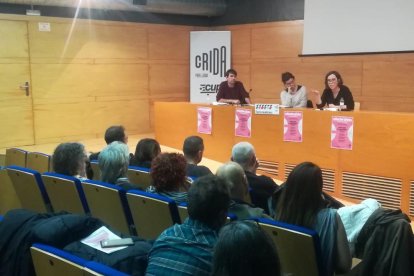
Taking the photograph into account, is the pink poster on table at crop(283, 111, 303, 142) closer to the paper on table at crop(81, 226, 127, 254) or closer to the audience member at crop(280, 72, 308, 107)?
the audience member at crop(280, 72, 308, 107)

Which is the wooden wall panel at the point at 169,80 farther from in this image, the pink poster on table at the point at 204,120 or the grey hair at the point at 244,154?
the grey hair at the point at 244,154

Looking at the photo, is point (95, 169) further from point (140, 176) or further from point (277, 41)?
point (277, 41)

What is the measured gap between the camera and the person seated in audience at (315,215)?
232cm

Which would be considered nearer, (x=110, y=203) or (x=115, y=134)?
(x=110, y=203)

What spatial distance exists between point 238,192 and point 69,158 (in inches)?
52.0

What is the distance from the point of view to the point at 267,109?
5645 millimetres

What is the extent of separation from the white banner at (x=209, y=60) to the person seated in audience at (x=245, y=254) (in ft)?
23.7

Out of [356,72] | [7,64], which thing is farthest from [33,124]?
[356,72]

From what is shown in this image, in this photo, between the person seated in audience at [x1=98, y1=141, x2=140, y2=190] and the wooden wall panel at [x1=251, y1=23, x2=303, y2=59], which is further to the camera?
the wooden wall panel at [x1=251, y1=23, x2=303, y2=59]

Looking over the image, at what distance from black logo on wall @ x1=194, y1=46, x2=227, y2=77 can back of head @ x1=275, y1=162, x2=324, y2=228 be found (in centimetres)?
625

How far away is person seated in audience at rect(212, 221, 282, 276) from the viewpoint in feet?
4.24

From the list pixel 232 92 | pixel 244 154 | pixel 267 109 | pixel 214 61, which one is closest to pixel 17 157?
pixel 244 154

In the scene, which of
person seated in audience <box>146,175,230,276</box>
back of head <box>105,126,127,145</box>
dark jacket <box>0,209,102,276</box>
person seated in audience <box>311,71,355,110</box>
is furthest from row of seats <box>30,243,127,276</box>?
person seated in audience <box>311,71,355,110</box>

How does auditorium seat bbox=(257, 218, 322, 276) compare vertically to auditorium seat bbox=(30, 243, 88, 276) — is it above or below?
below
